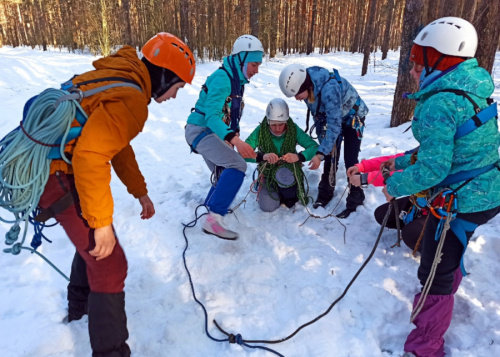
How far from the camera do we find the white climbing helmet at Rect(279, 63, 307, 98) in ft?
11.7

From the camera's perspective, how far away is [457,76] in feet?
6.22

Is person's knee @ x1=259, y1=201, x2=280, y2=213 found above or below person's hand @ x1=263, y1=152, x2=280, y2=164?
below

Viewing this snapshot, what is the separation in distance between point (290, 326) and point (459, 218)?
1.39 metres

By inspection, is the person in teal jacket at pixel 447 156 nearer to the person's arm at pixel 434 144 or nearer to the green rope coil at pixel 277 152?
the person's arm at pixel 434 144

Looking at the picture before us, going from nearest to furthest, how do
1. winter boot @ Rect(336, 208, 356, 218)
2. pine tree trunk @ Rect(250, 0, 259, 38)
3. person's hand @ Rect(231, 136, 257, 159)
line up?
1. person's hand @ Rect(231, 136, 257, 159)
2. winter boot @ Rect(336, 208, 356, 218)
3. pine tree trunk @ Rect(250, 0, 259, 38)

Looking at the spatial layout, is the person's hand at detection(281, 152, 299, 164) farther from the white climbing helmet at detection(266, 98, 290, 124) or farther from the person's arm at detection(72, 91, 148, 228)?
the person's arm at detection(72, 91, 148, 228)

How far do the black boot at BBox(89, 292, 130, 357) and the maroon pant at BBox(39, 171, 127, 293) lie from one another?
6cm

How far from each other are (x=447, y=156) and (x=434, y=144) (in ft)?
0.32

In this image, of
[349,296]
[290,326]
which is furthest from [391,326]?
[290,326]

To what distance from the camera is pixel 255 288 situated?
2.88 meters

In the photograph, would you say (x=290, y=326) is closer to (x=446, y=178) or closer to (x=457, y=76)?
(x=446, y=178)

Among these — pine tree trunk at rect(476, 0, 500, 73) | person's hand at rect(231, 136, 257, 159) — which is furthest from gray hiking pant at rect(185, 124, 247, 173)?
pine tree trunk at rect(476, 0, 500, 73)

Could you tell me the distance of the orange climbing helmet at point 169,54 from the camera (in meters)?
2.04

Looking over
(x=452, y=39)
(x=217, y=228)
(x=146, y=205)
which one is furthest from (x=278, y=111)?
(x=452, y=39)
